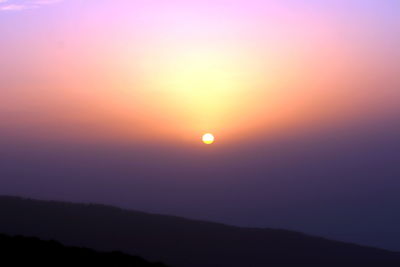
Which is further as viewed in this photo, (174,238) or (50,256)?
(174,238)

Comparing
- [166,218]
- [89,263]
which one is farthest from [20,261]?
[166,218]

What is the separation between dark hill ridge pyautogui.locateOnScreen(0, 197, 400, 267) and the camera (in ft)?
114

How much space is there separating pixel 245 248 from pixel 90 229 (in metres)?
8.99

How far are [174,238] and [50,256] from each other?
22.5 m

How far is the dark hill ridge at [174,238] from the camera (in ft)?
114

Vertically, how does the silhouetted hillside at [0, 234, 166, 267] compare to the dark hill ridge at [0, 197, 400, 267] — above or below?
below

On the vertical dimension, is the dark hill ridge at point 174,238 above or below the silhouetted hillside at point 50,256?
above

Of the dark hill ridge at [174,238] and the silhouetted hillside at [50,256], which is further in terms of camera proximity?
the dark hill ridge at [174,238]

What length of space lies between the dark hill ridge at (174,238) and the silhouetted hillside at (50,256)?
15468mm

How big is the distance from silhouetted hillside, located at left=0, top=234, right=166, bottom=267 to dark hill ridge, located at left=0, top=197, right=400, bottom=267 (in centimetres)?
1547

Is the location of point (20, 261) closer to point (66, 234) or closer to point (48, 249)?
point (48, 249)

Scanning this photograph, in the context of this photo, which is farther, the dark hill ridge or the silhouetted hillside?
the dark hill ridge

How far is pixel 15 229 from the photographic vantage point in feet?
116

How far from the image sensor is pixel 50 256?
1614 centimetres
